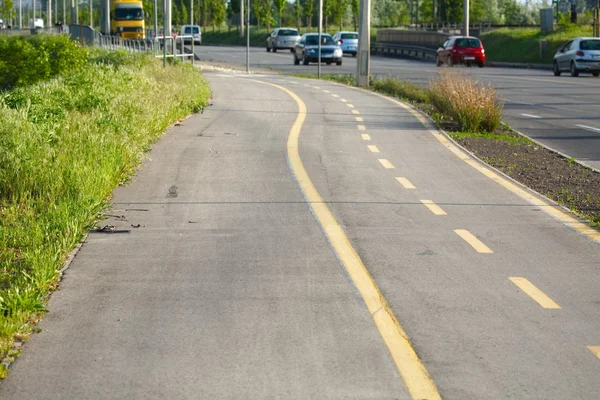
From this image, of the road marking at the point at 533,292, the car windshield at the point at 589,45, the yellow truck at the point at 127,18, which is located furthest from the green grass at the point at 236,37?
the road marking at the point at 533,292

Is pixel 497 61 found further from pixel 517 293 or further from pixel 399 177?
pixel 517 293

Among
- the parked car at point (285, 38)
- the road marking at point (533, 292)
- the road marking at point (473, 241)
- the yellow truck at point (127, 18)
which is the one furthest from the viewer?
the parked car at point (285, 38)

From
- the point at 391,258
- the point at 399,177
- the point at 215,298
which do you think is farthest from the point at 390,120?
the point at 215,298

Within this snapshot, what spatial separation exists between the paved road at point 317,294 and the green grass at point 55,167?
0.66 ft

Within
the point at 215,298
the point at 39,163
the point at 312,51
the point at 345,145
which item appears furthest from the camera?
the point at 312,51

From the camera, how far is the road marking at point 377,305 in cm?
536

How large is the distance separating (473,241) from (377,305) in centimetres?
240

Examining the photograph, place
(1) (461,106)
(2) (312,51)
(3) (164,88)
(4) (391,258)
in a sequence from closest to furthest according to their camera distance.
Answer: (4) (391,258), (1) (461,106), (3) (164,88), (2) (312,51)

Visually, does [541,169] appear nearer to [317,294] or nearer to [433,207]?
[433,207]

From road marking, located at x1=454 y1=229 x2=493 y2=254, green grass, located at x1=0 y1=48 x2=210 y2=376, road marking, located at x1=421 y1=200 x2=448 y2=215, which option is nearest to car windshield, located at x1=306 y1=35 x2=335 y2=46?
green grass, located at x1=0 y1=48 x2=210 y2=376

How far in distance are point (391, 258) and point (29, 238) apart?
2856mm

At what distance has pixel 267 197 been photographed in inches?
436

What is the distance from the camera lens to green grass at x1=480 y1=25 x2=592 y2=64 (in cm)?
6309

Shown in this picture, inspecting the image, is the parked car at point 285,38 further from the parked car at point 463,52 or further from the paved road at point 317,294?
the paved road at point 317,294
